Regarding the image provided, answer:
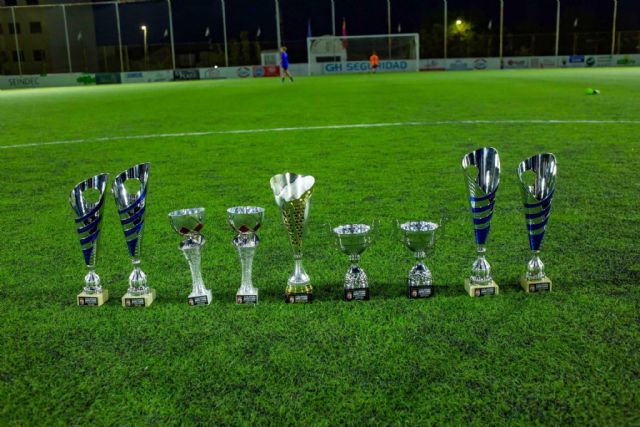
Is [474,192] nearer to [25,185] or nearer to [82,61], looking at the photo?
[25,185]

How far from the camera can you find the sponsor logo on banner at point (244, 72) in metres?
43.3

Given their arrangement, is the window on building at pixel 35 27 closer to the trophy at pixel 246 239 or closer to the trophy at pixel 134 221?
the trophy at pixel 134 221

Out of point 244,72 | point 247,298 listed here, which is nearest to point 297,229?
point 247,298

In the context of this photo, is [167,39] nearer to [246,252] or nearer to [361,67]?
[361,67]

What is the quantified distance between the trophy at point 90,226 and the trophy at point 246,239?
0.61 meters

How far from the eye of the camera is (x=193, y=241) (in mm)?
2809

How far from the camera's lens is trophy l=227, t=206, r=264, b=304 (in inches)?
108

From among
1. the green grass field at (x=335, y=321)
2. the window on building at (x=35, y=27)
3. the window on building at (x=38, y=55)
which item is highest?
the window on building at (x=35, y=27)

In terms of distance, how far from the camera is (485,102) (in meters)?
14.3

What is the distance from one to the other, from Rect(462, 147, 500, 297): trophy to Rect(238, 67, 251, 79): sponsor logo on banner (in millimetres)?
42123

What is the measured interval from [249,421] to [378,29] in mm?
76706

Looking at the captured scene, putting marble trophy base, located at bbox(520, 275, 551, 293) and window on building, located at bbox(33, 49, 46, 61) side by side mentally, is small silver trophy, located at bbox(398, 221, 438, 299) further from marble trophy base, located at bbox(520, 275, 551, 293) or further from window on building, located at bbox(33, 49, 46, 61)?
window on building, located at bbox(33, 49, 46, 61)

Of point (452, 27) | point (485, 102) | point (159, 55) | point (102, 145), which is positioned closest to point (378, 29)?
point (452, 27)

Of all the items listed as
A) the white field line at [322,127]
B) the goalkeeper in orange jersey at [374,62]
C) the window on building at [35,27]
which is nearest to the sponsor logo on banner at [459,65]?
the goalkeeper in orange jersey at [374,62]
